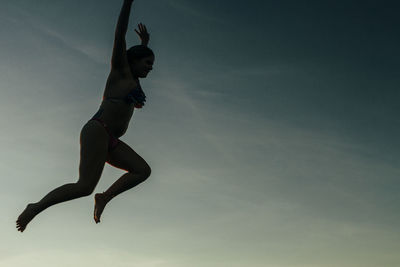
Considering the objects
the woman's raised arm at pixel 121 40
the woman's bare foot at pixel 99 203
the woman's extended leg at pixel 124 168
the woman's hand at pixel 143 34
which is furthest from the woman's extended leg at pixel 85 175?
the woman's hand at pixel 143 34

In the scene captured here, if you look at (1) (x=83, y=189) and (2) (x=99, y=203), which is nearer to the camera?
(1) (x=83, y=189)

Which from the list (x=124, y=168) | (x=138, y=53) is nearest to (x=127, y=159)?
(x=124, y=168)

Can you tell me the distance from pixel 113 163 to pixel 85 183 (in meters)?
0.59

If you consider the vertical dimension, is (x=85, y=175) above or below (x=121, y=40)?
below

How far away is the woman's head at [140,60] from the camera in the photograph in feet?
21.1

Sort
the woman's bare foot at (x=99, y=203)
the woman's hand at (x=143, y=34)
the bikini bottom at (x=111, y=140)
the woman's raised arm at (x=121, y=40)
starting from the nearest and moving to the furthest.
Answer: the woman's raised arm at (x=121, y=40)
the bikini bottom at (x=111, y=140)
the woman's bare foot at (x=99, y=203)
the woman's hand at (x=143, y=34)

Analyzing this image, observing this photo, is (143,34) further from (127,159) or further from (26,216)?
(26,216)

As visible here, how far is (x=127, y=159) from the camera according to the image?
638 centimetres

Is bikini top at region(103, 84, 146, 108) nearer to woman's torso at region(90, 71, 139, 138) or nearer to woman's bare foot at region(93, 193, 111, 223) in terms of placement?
woman's torso at region(90, 71, 139, 138)

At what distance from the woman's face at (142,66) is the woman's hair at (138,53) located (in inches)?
1.7

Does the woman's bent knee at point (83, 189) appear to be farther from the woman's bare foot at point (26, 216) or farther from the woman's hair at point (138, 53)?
the woman's hair at point (138, 53)

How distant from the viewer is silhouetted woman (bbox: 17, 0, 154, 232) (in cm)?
599

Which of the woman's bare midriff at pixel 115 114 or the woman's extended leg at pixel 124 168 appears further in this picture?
the woman's extended leg at pixel 124 168

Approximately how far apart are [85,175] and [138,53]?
5.72ft
